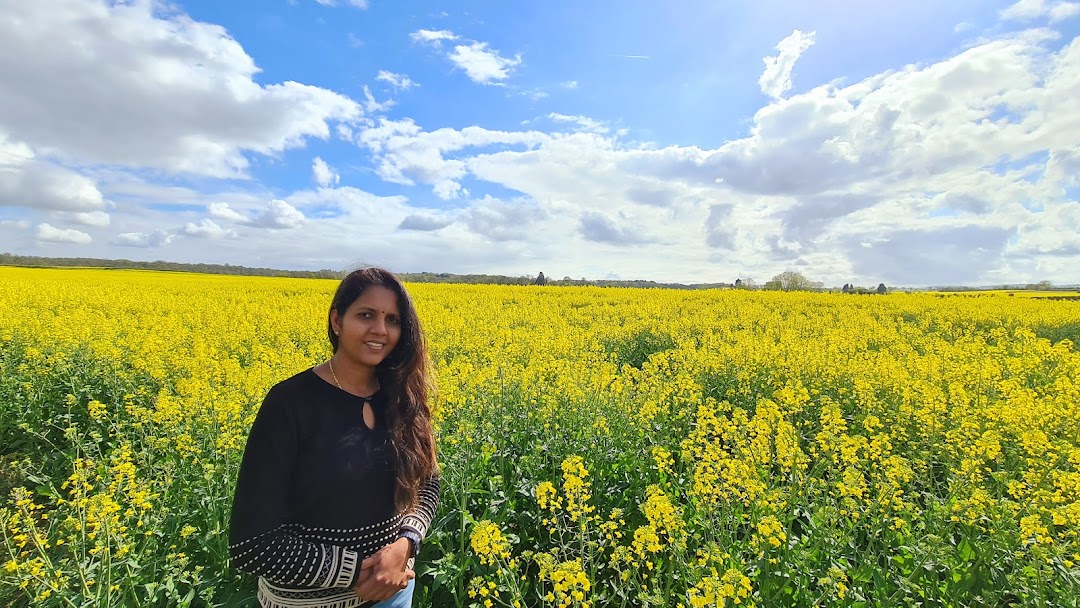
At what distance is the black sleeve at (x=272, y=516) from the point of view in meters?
1.73

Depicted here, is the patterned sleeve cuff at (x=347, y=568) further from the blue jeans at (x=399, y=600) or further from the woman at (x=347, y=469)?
the blue jeans at (x=399, y=600)

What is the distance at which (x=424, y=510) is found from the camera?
2.30m

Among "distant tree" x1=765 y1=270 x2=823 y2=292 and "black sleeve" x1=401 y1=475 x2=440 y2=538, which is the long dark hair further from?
"distant tree" x1=765 y1=270 x2=823 y2=292

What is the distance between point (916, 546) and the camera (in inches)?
108

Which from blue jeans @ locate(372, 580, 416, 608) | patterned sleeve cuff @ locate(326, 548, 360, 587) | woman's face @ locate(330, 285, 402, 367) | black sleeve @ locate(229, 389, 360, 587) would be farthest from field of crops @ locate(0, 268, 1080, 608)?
woman's face @ locate(330, 285, 402, 367)

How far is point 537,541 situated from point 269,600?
73.1 inches

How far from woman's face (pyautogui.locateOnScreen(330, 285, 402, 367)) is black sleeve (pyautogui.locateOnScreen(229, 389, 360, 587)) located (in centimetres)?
34

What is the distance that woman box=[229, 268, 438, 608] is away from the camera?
176 centimetres

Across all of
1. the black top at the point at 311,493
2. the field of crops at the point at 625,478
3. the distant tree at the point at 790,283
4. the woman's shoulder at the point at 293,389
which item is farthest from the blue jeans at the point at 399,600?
the distant tree at the point at 790,283

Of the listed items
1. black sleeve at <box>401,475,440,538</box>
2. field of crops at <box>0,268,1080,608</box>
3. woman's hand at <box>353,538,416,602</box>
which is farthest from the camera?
field of crops at <box>0,268,1080,608</box>

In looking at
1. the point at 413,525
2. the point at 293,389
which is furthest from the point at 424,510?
the point at 293,389

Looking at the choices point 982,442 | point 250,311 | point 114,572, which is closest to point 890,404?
point 982,442

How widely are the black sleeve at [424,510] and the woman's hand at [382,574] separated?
4.5 inches

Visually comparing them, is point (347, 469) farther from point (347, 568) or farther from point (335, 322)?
point (335, 322)
